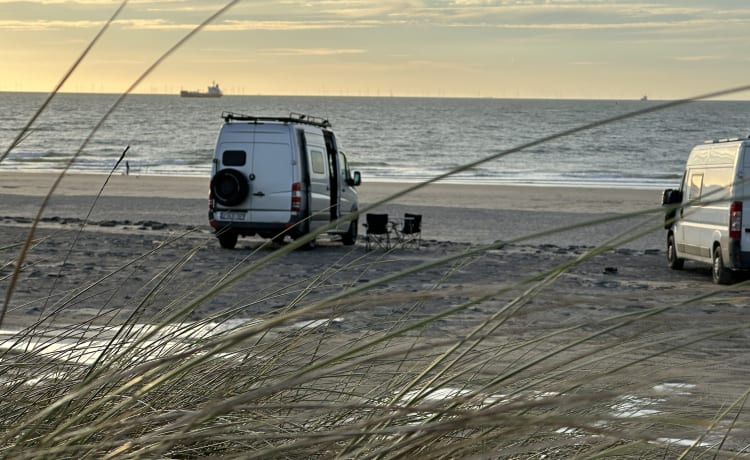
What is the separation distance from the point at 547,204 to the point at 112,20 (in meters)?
30.2

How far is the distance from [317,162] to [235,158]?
1.53 meters

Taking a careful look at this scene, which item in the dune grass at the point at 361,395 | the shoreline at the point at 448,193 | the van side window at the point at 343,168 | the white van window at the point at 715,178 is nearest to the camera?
the dune grass at the point at 361,395

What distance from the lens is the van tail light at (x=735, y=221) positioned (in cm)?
1338

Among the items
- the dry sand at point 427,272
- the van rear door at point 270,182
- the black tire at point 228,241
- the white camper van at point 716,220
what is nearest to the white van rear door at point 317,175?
the van rear door at point 270,182

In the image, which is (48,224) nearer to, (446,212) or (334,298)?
(446,212)

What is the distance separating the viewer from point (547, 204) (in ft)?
104

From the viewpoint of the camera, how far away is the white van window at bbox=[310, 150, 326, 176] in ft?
60.2

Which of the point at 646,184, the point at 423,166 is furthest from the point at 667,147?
the point at 646,184

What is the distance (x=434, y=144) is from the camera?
3310 inches

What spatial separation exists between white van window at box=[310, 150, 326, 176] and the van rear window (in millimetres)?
1193

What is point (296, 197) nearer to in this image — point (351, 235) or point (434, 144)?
point (351, 235)

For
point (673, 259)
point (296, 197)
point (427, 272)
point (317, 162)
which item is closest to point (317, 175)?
point (317, 162)

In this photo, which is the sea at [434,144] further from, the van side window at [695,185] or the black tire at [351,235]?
the van side window at [695,185]

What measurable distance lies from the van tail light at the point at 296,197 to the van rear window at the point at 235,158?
3.12 ft
